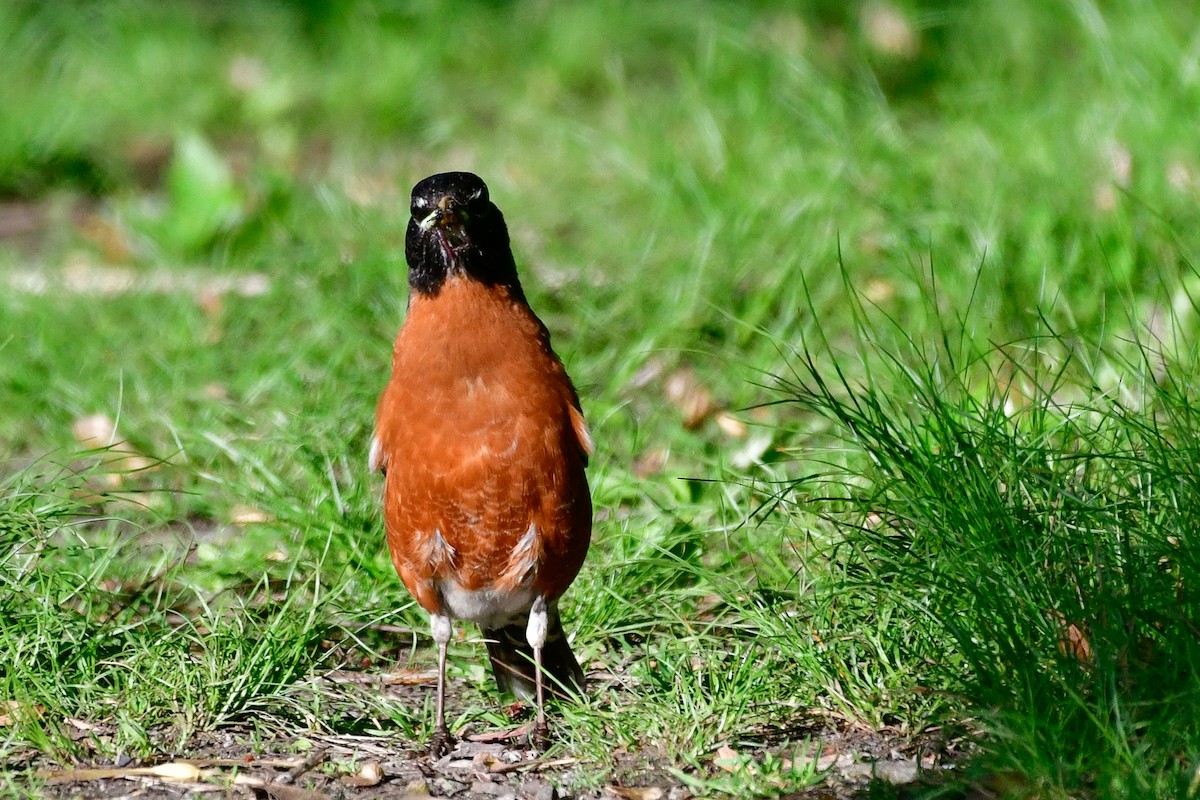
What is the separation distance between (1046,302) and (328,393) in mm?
2345

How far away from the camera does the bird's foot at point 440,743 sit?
11.3 ft

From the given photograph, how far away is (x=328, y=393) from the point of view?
4.93m

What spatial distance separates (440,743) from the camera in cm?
346

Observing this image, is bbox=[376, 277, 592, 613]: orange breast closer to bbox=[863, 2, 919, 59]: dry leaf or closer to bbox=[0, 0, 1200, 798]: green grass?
bbox=[0, 0, 1200, 798]: green grass

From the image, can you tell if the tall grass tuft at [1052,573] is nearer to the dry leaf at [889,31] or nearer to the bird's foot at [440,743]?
the bird's foot at [440,743]

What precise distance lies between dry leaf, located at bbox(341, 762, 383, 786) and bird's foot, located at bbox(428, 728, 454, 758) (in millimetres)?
138

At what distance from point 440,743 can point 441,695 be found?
116mm

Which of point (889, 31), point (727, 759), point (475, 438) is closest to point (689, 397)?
point (475, 438)

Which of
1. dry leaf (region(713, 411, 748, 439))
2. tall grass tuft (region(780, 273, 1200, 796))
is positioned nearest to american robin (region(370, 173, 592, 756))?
tall grass tuft (region(780, 273, 1200, 796))

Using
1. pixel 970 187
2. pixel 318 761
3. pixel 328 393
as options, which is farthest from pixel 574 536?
pixel 970 187

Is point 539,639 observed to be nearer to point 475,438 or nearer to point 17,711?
point 475,438

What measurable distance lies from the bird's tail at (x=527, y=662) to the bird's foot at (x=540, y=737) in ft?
0.33

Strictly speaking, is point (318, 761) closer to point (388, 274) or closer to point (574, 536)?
point (574, 536)

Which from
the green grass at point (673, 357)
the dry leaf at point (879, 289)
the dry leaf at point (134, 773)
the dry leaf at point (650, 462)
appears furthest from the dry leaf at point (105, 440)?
the dry leaf at point (879, 289)
